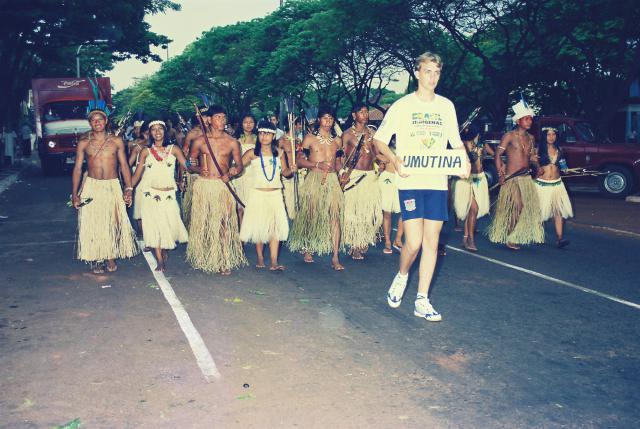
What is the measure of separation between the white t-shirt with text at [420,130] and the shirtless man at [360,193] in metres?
2.86

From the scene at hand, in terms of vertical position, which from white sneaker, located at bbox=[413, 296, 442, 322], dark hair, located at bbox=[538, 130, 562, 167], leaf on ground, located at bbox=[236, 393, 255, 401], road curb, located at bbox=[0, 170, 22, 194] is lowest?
road curb, located at bbox=[0, 170, 22, 194]

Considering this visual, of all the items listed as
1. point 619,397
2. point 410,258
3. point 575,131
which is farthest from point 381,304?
point 575,131

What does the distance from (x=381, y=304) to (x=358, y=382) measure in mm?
2147

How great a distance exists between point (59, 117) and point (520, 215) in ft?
73.5

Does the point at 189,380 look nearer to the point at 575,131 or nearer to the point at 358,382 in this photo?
the point at 358,382

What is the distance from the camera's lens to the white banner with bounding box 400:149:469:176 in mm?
5945

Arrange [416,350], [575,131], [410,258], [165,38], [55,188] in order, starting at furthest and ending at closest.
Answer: [165,38], [55,188], [575,131], [410,258], [416,350]

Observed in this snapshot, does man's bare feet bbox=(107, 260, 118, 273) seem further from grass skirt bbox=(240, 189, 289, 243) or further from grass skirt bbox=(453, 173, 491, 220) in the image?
grass skirt bbox=(453, 173, 491, 220)

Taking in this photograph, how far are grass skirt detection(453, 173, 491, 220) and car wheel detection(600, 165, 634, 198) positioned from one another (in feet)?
29.8

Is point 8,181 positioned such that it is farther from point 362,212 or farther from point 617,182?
point 362,212

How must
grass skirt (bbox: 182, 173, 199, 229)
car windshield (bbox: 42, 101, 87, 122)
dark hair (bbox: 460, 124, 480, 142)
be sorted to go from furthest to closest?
car windshield (bbox: 42, 101, 87, 122) → grass skirt (bbox: 182, 173, 199, 229) → dark hair (bbox: 460, 124, 480, 142)

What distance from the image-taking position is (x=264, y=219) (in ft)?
27.3

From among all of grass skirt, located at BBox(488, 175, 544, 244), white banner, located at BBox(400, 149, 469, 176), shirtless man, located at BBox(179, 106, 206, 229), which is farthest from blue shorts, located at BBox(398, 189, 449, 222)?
shirtless man, located at BBox(179, 106, 206, 229)

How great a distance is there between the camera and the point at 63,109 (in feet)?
94.3
